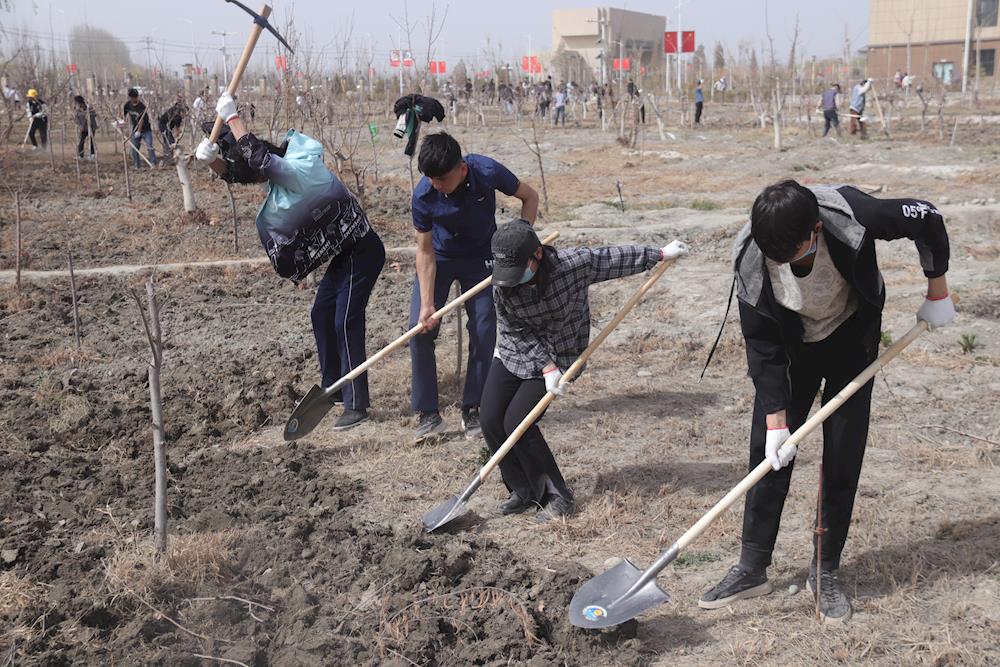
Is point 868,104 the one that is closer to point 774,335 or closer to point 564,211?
point 564,211

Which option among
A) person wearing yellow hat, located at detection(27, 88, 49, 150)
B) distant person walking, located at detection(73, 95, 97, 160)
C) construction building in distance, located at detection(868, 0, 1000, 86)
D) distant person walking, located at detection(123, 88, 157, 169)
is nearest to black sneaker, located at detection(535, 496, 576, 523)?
distant person walking, located at detection(123, 88, 157, 169)

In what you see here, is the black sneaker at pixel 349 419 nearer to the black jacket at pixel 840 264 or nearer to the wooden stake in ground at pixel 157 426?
the wooden stake in ground at pixel 157 426

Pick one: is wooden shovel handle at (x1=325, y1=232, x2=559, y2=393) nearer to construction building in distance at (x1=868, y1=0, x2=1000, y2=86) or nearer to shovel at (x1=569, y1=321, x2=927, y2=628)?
shovel at (x1=569, y1=321, x2=927, y2=628)

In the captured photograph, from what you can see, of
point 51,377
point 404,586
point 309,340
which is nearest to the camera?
point 404,586

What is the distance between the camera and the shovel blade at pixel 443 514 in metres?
3.74

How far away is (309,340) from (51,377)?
166 cm

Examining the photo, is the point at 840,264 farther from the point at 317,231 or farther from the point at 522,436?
the point at 317,231

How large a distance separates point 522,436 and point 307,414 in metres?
1.40

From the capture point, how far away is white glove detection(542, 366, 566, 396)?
353 cm

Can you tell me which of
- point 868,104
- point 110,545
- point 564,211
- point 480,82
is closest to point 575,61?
point 480,82

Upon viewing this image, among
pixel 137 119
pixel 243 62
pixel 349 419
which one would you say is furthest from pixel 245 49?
pixel 137 119

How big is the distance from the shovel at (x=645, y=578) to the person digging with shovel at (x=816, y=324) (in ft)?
0.20

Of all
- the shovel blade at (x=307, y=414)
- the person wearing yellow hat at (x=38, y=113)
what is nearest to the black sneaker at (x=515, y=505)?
the shovel blade at (x=307, y=414)

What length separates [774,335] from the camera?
2.83 metres
